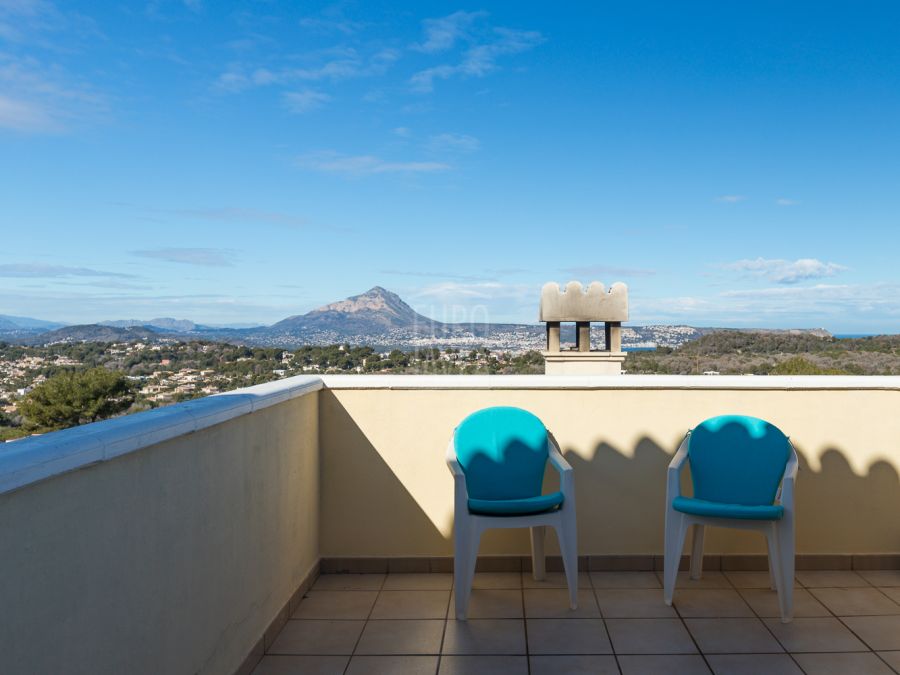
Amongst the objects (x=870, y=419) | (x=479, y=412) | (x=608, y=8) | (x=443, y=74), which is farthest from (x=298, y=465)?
(x=443, y=74)

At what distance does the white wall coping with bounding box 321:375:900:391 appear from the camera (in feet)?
11.8

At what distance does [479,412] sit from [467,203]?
866 inches

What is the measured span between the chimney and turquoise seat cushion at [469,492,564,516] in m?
5.69

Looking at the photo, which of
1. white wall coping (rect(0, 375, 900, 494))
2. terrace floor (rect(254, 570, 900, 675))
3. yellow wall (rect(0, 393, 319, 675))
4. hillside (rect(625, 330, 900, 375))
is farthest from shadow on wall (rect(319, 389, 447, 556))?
hillside (rect(625, 330, 900, 375))

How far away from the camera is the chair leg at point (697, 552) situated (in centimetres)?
348

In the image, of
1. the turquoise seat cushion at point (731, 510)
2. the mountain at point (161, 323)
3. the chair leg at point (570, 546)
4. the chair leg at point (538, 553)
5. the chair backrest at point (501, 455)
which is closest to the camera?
the turquoise seat cushion at point (731, 510)

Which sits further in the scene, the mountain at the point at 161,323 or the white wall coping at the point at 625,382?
the mountain at the point at 161,323

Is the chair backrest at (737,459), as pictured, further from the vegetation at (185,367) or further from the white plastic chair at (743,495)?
the vegetation at (185,367)

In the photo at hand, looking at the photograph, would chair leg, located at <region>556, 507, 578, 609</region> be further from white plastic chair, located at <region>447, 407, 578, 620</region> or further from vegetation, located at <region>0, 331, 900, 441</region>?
vegetation, located at <region>0, 331, 900, 441</region>

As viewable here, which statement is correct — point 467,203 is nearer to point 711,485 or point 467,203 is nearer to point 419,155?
point 419,155

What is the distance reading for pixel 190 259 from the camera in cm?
2988

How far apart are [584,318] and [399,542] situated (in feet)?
19.0

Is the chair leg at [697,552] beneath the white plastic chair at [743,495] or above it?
beneath

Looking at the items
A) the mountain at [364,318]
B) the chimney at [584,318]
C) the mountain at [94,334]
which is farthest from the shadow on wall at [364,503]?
the chimney at [584,318]
